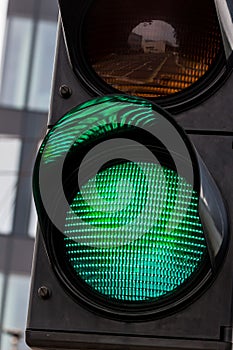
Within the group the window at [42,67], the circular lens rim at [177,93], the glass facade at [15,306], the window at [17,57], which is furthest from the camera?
the window at [17,57]

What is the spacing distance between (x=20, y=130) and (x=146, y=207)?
14.9m

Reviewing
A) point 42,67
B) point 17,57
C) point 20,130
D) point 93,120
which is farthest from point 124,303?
point 17,57

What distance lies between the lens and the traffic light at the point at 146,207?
58.1 inches

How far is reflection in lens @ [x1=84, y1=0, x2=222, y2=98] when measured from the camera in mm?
1622

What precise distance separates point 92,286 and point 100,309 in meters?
0.04

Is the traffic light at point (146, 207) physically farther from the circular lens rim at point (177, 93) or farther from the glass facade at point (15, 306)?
the glass facade at point (15, 306)

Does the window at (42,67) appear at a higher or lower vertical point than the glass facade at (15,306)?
higher

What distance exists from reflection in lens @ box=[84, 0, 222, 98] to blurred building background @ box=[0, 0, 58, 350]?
13.6m

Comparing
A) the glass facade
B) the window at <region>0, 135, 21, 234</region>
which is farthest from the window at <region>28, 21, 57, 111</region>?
the glass facade

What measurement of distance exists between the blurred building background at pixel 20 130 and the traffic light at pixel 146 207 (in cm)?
1359

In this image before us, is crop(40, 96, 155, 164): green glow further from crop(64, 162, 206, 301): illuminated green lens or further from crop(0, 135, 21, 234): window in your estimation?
crop(0, 135, 21, 234): window

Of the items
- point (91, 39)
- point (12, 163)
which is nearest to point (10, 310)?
point (12, 163)

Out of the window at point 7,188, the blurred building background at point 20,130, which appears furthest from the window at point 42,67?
the window at point 7,188

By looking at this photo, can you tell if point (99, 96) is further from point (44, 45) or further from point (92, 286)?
point (44, 45)
